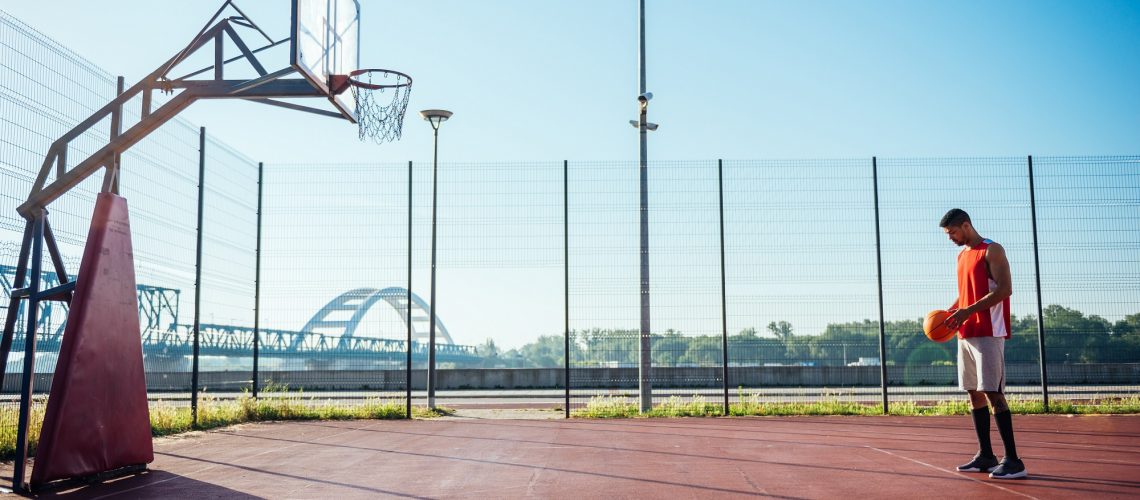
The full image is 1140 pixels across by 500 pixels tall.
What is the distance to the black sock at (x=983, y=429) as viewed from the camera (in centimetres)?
603

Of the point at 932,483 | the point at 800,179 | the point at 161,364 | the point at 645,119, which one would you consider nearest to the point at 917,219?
the point at 800,179

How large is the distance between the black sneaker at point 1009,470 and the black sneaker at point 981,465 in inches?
10.2

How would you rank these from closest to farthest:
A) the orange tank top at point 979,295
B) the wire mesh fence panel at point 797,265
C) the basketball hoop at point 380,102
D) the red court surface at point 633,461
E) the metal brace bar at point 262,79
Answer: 1. the red court surface at point 633,461
2. the orange tank top at point 979,295
3. the metal brace bar at point 262,79
4. the basketball hoop at point 380,102
5. the wire mesh fence panel at point 797,265

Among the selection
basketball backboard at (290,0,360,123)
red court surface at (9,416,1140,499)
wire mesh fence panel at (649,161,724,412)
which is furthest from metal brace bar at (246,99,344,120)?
wire mesh fence panel at (649,161,724,412)

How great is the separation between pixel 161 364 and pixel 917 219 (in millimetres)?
10162

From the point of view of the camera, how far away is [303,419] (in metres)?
11.9

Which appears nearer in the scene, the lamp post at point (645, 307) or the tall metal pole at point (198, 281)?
the tall metal pole at point (198, 281)

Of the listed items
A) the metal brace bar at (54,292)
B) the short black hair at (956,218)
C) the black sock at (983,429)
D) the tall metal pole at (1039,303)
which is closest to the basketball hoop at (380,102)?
the metal brace bar at (54,292)

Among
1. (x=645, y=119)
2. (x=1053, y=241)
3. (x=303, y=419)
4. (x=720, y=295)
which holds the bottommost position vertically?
(x=303, y=419)

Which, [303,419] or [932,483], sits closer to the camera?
[932,483]

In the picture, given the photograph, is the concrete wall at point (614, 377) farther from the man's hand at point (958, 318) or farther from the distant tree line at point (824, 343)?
the man's hand at point (958, 318)

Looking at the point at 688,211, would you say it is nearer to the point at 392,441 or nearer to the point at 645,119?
the point at 645,119

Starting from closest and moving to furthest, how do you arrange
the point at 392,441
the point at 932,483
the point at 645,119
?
the point at 932,483, the point at 392,441, the point at 645,119

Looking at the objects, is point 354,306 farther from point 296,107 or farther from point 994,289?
point 994,289
